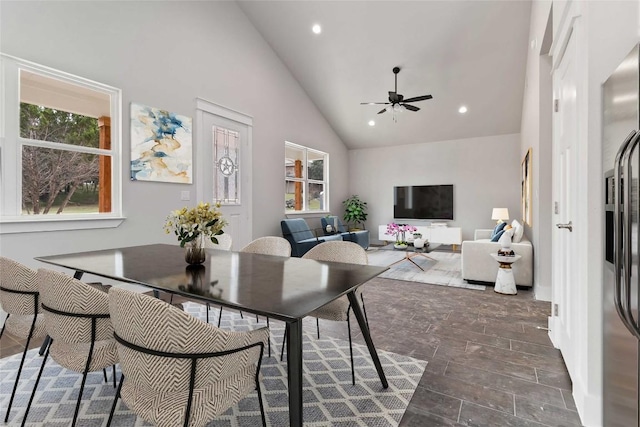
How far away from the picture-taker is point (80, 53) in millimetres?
3225

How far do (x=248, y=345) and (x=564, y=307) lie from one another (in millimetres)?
2163

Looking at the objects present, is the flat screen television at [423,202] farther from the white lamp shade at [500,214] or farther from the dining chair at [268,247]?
the dining chair at [268,247]

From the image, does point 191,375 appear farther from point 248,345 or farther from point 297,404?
point 297,404

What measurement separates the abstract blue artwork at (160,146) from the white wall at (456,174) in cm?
539

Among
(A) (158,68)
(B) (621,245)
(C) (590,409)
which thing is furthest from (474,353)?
(A) (158,68)

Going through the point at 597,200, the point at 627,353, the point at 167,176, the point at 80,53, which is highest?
the point at 80,53

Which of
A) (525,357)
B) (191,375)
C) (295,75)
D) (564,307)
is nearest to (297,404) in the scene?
(191,375)

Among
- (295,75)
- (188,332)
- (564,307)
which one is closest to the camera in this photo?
(188,332)

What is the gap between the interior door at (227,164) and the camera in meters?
4.58

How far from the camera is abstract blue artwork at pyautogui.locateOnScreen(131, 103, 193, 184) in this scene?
3693 mm

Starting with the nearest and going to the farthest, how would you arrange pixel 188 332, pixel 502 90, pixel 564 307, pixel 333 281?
1. pixel 188 332
2. pixel 333 281
3. pixel 564 307
4. pixel 502 90

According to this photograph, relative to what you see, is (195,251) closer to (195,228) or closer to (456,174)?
(195,228)

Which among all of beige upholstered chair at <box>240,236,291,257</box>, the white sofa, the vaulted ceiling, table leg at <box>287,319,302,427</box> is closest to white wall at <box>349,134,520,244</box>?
the vaulted ceiling

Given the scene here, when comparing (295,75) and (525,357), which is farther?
(295,75)
